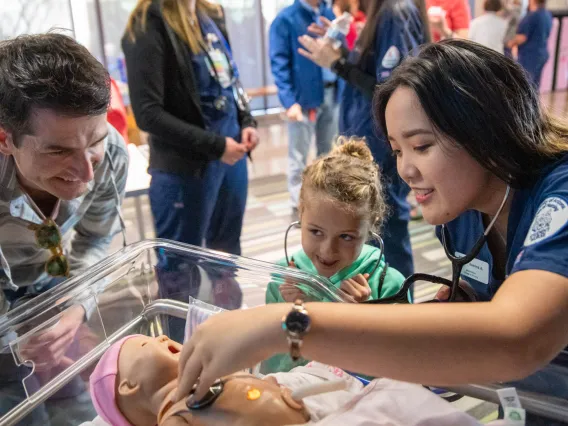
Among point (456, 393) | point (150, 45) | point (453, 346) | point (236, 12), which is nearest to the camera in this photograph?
point (453, 346)

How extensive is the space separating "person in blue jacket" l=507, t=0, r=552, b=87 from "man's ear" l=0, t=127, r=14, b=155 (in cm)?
440

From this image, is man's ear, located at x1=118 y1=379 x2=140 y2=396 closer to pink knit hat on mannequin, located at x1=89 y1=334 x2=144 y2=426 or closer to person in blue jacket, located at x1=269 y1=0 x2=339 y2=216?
pink knit hat on mannequin, located at x1=89 y1=334 x2=144 y2=426

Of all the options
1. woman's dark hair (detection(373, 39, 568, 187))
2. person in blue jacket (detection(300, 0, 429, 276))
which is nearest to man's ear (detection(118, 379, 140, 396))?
woman's dark hair (detection(373, 39, 568, 187))

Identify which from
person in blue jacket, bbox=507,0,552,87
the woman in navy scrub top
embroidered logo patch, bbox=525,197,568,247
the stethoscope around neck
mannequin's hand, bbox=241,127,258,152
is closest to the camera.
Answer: the woman in navy scrub top

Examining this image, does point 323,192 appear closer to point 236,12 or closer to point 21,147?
point 21,147

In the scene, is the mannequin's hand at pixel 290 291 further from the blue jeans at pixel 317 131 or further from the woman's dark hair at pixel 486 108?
the blue jeans at pixel 317 131

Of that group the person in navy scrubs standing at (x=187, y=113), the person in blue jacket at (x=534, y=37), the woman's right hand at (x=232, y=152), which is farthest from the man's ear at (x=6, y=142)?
the person in blue jacket at (x=534, y=37)

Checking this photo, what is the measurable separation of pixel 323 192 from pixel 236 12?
489 cm

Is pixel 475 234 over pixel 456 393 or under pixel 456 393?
over

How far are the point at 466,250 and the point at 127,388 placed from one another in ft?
2.38

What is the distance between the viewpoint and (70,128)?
107 centimetres

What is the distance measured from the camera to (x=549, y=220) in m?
0.69

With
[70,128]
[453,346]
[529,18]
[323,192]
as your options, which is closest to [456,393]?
[453,346]

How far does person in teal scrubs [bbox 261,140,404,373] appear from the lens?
1.31 meters
